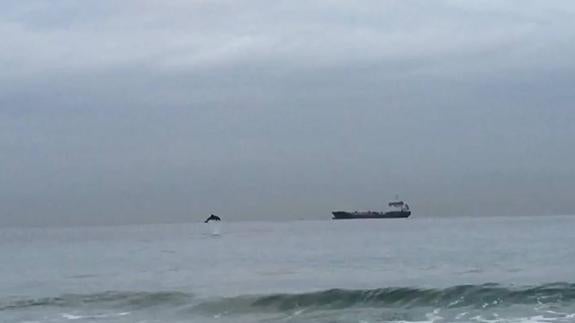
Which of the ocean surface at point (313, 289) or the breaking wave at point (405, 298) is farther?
the breaking wave at point (405, 298)

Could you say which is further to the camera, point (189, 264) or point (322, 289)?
point (189, 264)

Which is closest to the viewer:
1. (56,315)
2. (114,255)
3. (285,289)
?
(56,315)

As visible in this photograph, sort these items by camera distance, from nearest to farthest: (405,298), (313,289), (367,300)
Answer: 1. (405,298)
2. (367,300)
3. (313,289)

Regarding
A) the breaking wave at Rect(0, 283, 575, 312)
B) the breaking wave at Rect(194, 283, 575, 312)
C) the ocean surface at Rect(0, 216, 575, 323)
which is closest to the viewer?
the ocean surface at Rect(0, 216, 575, 323)

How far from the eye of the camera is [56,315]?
38.4 m

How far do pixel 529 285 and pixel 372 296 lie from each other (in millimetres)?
6892

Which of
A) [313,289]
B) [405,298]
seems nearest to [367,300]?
[405,298]

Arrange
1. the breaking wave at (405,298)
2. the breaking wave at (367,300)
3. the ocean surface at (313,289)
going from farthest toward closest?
the breaking wave at (367,300) < the breaking wave at (405,298) < the ocean surface at (313,289)

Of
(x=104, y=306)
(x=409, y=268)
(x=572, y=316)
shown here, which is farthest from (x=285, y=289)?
(x=572, y=316)

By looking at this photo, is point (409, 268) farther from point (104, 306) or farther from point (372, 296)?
point (104, 306)

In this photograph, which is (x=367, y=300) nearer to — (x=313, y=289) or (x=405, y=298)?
(x=405, y=298)

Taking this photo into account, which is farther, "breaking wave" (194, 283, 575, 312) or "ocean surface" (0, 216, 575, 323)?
"breaking wave" (194, 283, 575, 312)

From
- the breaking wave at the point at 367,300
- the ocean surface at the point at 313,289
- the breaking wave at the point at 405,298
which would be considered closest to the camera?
the ocean surface at the point at 313,289

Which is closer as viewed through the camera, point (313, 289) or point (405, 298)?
point (405, 298)
